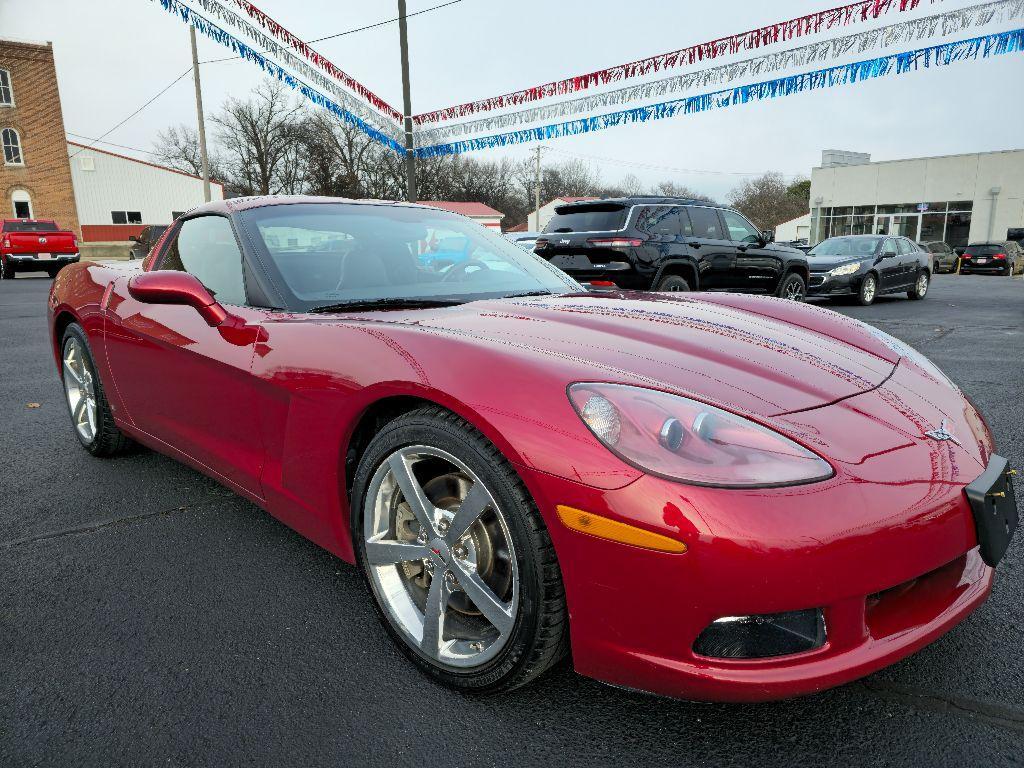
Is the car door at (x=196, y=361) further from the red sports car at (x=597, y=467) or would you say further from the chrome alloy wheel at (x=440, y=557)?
the chrome alloy wheel at (x=440, y=557)

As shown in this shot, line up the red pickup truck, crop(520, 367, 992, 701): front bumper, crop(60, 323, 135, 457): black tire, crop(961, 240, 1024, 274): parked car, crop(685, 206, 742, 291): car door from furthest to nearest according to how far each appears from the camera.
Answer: crop(961, 240, 1024, 274): parked car → the red pickup truck → crop(685, 206, 742, 291): car door → crop(60, 323, 135, 457): black tire → crop(520, 367, 992, 701): front bumper

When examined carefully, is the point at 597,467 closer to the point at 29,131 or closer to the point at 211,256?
the point at 211,256

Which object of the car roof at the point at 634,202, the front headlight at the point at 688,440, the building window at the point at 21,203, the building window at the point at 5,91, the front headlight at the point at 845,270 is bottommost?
the front headlight at the point at 845,270

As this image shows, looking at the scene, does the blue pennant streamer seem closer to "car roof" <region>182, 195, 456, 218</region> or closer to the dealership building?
"car roof" <region>182, 195, 456, 218</region>

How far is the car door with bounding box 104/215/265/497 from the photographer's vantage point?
2279 millimetres

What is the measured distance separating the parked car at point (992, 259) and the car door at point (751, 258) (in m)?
21.5

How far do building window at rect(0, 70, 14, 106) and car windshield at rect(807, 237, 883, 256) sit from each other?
3803 centimetres

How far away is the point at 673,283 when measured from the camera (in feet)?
30.2

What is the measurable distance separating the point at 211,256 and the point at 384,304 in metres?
0.93

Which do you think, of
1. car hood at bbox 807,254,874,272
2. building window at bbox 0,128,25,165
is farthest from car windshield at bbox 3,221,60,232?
car hood at bbox 807,254,874,272

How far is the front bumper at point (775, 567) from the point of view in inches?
51.6

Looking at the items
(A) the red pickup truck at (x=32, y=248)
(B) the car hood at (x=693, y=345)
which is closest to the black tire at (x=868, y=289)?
(B) the car hood at (x=693, y=345)

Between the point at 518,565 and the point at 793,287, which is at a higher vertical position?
the point at 518,565

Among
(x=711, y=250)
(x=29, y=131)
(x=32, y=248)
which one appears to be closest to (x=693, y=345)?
(x=711, y=250)
